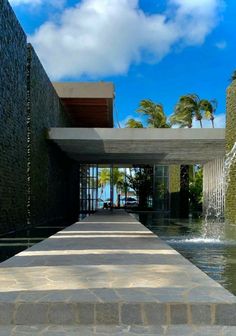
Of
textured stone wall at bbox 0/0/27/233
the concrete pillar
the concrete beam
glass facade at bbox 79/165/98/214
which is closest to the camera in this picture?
textured stone wall at bbox 0/0/27/233

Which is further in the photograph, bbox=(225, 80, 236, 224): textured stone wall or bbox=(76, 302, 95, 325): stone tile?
bbox=(225, 80, 236, 224): textured stone wall

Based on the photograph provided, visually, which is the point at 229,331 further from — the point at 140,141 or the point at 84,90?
the point at 84,90

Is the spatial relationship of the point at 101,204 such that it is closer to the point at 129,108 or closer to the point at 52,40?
the point at 129,108

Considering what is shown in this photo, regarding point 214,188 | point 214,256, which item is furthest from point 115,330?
point 214,188

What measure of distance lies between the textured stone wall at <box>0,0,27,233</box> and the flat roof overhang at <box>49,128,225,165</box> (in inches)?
164

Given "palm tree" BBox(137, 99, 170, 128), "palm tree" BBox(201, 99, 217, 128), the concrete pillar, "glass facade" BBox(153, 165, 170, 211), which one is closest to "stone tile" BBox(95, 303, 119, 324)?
the concrete pillar

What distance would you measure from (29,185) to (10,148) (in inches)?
118

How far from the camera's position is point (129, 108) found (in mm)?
44281

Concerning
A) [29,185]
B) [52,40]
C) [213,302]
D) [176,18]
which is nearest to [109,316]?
[213,302]

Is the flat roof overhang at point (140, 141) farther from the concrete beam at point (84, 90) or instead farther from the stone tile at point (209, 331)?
the stone tile at point (209, 331)

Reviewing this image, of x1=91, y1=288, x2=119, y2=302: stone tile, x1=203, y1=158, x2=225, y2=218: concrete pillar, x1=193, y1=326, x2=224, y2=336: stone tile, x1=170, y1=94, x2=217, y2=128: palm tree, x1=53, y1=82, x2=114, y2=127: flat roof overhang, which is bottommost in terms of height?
x1=193, y1=326, x2=224, y2=336: stone tile

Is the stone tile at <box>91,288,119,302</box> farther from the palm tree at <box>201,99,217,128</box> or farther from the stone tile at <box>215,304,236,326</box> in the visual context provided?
the palm tree at <box>201,99,217,128</box>

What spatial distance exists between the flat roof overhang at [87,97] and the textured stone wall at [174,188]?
6.80 meters

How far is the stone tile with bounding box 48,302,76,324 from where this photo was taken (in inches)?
163
